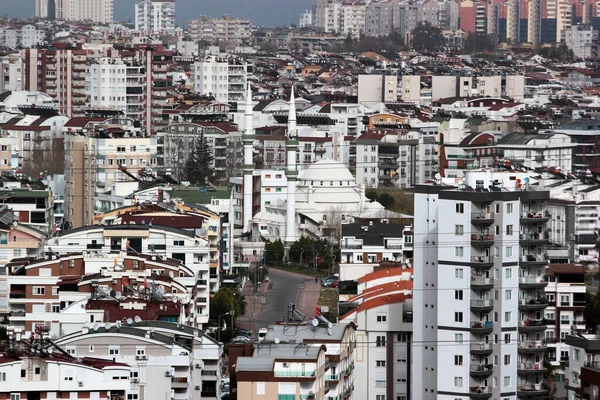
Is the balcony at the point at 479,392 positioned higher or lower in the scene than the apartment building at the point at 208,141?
lower

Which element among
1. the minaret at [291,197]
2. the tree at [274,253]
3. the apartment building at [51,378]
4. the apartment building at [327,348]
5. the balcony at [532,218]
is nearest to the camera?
the apartment building at [51,378]

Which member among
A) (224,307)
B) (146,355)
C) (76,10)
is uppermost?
(76,10)

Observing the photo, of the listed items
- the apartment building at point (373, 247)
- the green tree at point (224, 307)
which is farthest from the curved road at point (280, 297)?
the apartment building at point (373, 247)

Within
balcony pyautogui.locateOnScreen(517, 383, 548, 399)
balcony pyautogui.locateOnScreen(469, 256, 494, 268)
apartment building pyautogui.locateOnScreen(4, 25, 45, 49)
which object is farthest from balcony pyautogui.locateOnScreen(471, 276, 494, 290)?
apartment building pyautogui.locateOnScreen(4, 25, 45, 49)

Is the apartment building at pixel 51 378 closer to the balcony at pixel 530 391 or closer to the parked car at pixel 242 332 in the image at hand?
the balcony at pixel 530 391

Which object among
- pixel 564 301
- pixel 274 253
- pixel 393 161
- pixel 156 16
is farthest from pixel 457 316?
pixel 156 16

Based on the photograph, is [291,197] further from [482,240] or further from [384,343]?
[482,240]

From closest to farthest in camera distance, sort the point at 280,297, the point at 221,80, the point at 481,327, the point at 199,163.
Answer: the point at 481,327
the point at 280,297
the point at 199,163
the point at 221,80
